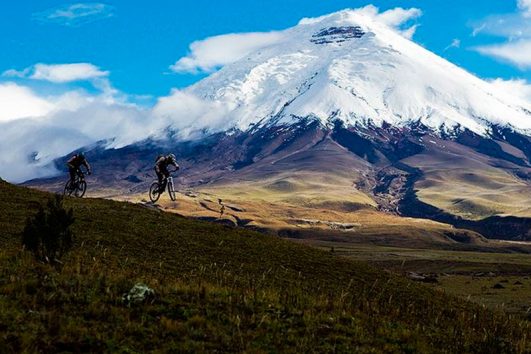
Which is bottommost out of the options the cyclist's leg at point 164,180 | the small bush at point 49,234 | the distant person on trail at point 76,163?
the small bush at point 49,234

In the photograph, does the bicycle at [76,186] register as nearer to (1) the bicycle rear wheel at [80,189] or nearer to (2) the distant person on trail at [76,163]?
(1) the bicycle rear wheel at [80,189]

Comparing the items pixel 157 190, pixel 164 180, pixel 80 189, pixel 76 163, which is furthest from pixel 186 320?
pixel 80 189

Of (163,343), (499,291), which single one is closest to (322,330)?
(163,343)

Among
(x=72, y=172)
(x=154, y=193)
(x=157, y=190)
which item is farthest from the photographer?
(x=154, y=193)

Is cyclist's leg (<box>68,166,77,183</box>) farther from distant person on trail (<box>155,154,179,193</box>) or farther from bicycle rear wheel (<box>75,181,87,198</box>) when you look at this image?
distant person on trail (<box>155,154,179,193</box>)

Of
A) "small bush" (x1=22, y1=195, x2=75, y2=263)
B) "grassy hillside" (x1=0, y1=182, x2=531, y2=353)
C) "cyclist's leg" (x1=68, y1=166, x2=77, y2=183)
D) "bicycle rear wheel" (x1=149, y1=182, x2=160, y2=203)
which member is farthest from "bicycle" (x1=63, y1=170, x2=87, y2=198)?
"small bush" (x1=22, y1=195, x2=75, y2=263)

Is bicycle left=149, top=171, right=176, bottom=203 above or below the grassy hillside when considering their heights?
above

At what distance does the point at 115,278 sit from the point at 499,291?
5051 cm

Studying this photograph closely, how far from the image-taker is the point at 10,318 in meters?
14.5

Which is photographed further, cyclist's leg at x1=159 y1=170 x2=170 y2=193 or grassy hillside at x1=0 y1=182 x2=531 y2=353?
cyclist's leg at x1=159 y1=170 x2=170 y2=193

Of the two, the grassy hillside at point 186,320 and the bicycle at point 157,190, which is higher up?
the bicycle at point 157,190

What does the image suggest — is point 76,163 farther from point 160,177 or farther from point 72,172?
point 160,177

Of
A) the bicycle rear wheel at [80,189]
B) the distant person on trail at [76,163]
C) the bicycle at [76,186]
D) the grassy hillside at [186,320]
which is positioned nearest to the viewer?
the grassy hillside at [186,320]

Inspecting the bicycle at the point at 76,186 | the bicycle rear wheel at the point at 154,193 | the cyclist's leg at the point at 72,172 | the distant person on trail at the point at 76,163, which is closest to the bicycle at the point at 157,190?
the bicycle rear wheel at the point at 154,193
